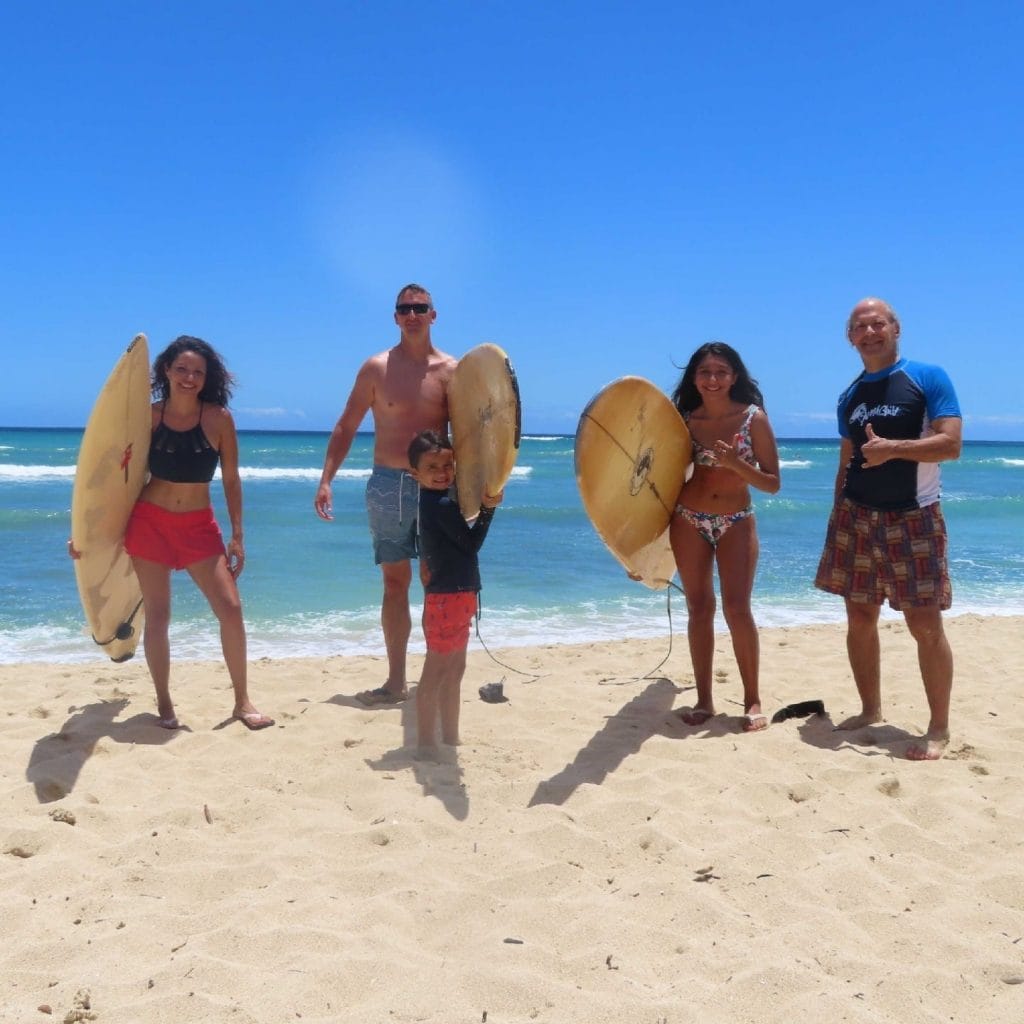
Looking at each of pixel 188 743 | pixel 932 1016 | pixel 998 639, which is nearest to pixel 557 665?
pixel 188 743

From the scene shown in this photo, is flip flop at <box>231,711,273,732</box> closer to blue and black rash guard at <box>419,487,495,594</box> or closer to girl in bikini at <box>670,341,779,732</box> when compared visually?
blue and black rash guard at <box>419,487,495,594</box>

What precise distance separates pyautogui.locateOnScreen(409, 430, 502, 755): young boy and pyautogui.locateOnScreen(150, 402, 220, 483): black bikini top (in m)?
1.11

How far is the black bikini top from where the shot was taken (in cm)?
392

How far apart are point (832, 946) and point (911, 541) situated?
73.2 inches

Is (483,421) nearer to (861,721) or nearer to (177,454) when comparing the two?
(177,454)

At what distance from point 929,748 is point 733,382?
1720 mm

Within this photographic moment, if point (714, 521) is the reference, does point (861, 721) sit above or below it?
below

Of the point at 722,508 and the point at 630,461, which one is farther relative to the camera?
the point at 630,461

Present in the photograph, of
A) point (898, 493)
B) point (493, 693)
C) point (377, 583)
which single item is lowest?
point (377, 583)

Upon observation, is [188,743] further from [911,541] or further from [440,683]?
[911,541]

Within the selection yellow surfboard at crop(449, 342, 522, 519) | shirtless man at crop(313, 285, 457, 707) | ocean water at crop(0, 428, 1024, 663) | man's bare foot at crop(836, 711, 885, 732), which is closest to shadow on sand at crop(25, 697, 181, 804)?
shirtless man at crop(313, 285, 457, 707)

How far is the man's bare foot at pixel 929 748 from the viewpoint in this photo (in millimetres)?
3586

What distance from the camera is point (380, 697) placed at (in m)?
4.49

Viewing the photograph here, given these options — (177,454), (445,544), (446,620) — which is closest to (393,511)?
(445,544)
